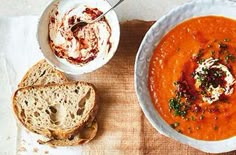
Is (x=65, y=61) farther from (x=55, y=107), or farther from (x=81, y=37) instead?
(x=55, y=107)

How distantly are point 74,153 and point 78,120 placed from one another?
197 mm

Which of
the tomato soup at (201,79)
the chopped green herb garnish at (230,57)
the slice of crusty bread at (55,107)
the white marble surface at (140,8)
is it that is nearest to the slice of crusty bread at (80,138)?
the slice of crusty bread at (55,107)

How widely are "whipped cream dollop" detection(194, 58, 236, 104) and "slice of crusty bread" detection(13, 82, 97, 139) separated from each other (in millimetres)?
580

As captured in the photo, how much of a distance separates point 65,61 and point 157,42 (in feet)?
1.64

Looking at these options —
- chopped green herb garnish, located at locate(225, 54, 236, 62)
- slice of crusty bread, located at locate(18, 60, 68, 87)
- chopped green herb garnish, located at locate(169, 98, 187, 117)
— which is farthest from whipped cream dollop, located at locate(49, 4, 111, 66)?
chopped green herb garnish, located at locate(225, 54, 236, 62)

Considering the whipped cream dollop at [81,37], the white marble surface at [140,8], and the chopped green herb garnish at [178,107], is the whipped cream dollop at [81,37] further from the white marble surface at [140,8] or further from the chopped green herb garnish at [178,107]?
the chopped green herb garnish at [178,107]

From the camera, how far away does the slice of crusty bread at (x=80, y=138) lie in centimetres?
313

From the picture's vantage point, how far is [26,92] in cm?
315

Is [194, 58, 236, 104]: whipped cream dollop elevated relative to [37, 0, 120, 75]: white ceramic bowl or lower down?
lower down

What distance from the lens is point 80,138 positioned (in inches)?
124

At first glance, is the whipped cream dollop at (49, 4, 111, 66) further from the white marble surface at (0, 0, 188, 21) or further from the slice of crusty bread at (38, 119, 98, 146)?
the slice of crusty bread at (38, 119, 98, 146)

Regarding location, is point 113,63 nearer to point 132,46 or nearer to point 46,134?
point 132,46

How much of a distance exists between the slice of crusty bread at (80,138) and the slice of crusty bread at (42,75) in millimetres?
286

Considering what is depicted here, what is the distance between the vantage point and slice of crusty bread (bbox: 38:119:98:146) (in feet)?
10.3
